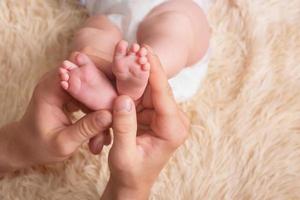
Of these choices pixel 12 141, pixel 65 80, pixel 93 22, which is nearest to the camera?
pixel 65 80

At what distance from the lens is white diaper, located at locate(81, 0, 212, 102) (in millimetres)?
958

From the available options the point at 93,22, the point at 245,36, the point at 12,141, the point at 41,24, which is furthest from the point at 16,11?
the point at 245,36

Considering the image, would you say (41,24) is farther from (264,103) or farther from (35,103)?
(264,103)

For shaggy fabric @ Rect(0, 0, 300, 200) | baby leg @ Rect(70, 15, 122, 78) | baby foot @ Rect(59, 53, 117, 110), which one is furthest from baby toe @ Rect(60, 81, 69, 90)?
shaggy fabric @ Rect(0, 0, 300, 200)

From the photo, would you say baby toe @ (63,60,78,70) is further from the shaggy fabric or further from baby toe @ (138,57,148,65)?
the shaggy fabric

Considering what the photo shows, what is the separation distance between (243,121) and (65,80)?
38 centimetres

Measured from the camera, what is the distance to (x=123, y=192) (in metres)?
0.80

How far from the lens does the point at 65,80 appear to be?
722 millimetres

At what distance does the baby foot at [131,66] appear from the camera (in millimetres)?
681

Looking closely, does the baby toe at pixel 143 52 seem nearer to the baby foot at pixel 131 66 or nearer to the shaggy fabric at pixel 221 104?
the baby foot at pixel 131 66

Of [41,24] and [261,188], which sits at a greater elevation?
[41,24]

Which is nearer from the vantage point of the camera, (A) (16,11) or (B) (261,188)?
(B) (261,188)

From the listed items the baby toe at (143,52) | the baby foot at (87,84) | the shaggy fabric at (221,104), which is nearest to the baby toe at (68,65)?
the baby foot at (87,84)

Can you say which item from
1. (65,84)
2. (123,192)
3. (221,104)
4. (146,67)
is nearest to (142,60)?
(146,67)
